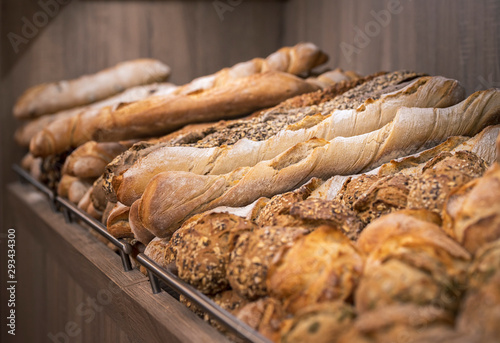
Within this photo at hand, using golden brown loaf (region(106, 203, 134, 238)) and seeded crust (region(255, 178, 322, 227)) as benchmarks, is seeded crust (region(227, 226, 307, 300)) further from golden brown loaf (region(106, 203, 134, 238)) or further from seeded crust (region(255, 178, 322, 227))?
golden brown loaf (region(106, 203, 134, 238))

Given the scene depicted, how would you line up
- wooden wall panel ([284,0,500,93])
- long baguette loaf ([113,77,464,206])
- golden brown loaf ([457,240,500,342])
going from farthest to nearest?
1. wooden wall panel ([284,0,500,93])
2. long baguette loaf ([113,77,464,206])
3. golden brown loaf ([457,240,500,342])

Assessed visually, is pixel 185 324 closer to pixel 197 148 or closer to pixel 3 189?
pixel 197 148

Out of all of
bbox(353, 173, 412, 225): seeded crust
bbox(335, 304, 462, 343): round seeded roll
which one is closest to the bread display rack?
bbox(335, 304, 462, 343): round seeded roll

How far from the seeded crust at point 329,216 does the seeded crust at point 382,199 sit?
5 cm

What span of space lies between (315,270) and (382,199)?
32 cm

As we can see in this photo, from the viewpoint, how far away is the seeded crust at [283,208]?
1.00 metres

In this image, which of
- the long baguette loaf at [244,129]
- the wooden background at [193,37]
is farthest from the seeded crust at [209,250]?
the wooden background at [193,37]

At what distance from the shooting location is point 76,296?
1855mm

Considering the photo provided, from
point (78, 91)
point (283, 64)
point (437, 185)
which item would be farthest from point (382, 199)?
point (78, 91)

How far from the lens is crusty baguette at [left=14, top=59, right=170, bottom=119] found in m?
2.86

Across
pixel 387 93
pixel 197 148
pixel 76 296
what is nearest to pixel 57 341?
pixel 76 296

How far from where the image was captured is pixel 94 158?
1.93 m

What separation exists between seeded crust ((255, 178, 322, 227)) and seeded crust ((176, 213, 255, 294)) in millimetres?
75

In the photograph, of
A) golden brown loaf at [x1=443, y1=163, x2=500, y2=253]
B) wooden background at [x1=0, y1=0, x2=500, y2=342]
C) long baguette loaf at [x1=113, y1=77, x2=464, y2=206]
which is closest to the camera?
golden brown loaf at [x1=443, y1=163, x2=500, y2=253]
